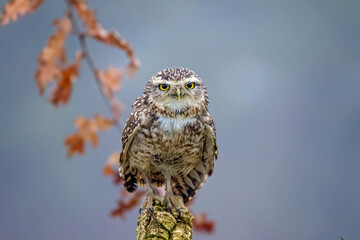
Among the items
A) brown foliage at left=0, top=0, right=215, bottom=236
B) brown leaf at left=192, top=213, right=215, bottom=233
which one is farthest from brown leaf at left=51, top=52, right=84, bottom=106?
brown leaf at left=192, top=213, right=215, bottom=233

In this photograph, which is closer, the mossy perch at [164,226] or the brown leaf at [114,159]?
the mossy perch at [164,226]

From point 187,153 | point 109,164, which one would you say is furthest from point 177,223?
point 109,164

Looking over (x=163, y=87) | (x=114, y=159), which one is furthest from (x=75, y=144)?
(x=163, y=87)

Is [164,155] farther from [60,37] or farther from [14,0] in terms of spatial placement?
[14,0]

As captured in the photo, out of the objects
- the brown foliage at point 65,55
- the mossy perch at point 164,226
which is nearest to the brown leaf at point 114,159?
the brown foliage at point 65,55

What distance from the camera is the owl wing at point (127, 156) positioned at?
2.56 m

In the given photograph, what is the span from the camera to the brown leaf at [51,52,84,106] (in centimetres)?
252

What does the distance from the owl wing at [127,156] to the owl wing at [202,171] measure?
0.23m

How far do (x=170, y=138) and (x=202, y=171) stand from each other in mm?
363

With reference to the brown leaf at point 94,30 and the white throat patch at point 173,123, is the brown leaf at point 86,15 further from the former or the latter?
the white throat patch at point 173,123

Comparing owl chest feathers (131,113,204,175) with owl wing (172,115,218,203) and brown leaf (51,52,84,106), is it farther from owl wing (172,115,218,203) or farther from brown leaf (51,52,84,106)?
brown leaf (51,52,84,106)

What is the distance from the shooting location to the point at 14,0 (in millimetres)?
2361

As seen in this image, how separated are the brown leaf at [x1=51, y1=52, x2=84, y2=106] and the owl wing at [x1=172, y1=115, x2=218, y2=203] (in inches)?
27.2

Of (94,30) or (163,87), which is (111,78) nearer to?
(94,30)
